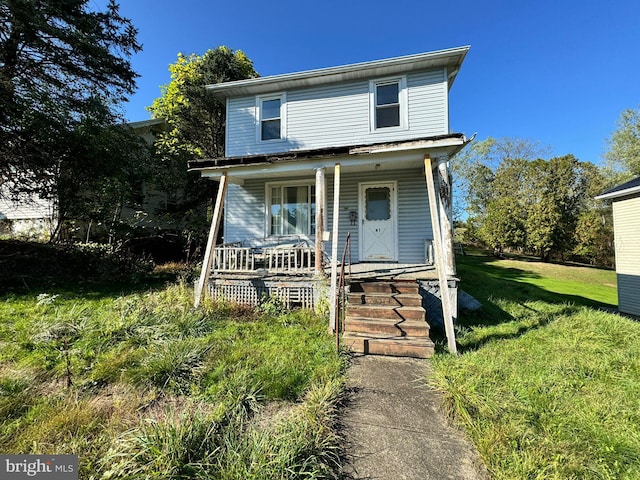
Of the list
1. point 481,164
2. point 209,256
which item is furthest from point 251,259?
point 481,164

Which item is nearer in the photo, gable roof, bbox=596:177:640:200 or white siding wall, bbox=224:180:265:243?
gable roof, bbox=596:177:640:200

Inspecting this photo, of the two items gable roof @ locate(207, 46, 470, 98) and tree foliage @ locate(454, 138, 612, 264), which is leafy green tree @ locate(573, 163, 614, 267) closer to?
tree foliage @ locate(454, 138, 612, 264)

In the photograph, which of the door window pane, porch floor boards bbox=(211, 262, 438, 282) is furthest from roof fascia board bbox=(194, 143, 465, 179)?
porch floor boards bbox=(211, 262, 438, 282)

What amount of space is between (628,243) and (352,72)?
36.6 feet

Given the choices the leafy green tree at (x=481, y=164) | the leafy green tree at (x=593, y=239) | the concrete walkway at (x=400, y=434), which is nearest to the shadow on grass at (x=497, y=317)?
the concrete walkway at (x=400, y=434)

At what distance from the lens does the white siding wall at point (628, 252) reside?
8.93 m

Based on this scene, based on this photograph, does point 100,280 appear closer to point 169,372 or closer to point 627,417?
point 169,372

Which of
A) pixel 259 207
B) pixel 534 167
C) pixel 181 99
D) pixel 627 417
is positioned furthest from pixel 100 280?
pixel 534 167

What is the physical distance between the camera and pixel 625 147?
20.9 meters

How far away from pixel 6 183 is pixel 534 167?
31082 millimetres

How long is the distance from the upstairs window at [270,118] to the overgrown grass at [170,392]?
6244mm

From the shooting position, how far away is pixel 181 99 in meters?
14.6

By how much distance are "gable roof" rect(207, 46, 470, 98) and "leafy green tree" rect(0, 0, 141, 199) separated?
4.01m

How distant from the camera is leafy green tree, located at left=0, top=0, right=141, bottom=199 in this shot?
753 cm
